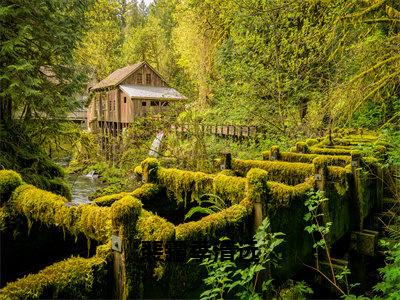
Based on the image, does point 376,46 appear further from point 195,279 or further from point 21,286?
point 21,286

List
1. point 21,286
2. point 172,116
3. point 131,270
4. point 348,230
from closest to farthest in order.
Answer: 1. point 21,286
2. point 131,270
3. point 348,230
4. point 172,116

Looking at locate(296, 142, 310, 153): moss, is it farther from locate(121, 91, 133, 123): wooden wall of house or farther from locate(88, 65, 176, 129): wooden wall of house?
locate(121, 91, 133, 123): wooden wall of house

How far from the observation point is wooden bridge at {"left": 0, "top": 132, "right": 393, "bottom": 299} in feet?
10.3

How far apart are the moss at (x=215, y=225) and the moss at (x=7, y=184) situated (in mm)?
2407

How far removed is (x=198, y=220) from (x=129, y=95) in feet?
85.6

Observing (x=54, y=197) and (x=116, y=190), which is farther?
(x=116, y=190)

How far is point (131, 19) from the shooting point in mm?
56062

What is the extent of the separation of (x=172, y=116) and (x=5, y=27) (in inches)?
261

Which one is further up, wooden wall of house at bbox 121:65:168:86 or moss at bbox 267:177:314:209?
wooden wall of house at bbox 121:65:168:86

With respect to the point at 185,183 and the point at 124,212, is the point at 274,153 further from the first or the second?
the point at 124,212

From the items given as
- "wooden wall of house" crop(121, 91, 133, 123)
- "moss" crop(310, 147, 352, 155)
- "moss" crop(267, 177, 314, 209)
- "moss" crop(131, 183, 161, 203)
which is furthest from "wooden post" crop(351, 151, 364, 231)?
"wooden wall of house" crop(121, 91, 133, 123)

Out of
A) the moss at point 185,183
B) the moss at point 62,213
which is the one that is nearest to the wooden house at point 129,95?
the moss at point 185,183

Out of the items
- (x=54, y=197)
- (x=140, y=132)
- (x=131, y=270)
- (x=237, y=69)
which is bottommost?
(x=131, y=270)

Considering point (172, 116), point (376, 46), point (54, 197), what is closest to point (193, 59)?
point (172, 116)
